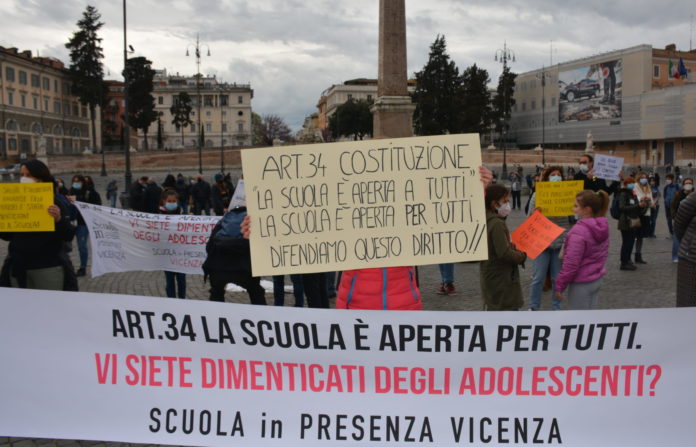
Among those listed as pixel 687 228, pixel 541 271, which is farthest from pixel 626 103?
pixel 687 228

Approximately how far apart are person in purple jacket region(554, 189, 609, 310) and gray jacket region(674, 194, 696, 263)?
0.60 m

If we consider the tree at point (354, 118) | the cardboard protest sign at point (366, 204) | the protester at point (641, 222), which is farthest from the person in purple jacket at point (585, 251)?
the tree at point (354, 118)

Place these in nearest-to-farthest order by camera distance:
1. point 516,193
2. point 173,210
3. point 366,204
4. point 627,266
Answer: point 366,204 < point 173,210 < point 627,266 < point 516,193

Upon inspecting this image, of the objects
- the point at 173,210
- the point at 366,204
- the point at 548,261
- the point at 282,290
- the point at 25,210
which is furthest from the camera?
the point at 173,210

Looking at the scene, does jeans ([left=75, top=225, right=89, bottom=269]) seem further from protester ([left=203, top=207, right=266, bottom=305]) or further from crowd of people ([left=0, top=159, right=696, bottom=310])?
protester ([left=203, top=207, right=266, bottom=305])

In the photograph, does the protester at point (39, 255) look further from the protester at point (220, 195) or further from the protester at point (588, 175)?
the protester at point (220, 195)

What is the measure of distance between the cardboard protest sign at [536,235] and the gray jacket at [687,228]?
879 millimetres

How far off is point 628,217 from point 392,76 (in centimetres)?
964

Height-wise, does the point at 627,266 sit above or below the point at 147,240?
below

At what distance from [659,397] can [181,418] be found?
8.77ft

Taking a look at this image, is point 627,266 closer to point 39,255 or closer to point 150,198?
point 150,198

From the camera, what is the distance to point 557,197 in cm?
678

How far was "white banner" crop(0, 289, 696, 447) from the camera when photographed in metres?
3.27

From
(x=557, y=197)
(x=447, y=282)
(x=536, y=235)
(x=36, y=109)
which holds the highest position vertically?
(x=36, y=109)
